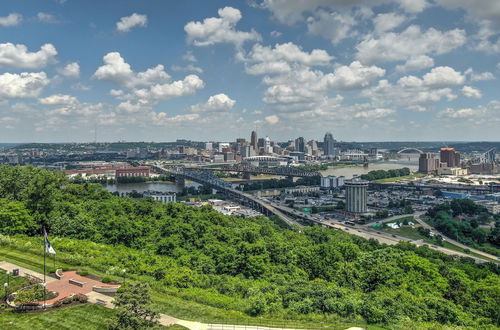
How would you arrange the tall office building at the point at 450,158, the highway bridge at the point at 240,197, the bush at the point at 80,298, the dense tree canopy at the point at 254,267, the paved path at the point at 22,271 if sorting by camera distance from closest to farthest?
the bush at the point at 80,298 < the dense tree canopy at the point at 254,267 < the paved path at the point at 22,271 < the highway bridge at the point at 240,197 < the tall office building at the point at 450,158

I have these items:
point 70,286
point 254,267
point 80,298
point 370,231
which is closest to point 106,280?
point 70,286

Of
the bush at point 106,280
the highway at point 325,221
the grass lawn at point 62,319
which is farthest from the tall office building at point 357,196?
the grass lawn at point 62,319

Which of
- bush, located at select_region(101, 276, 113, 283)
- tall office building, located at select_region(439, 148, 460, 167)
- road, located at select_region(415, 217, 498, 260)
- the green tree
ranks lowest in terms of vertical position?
road, located at select_region(415, 217, 498, 260)

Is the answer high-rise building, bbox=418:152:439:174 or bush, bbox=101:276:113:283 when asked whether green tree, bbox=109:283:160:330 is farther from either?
high-rise building, bbox=418:152:439:174

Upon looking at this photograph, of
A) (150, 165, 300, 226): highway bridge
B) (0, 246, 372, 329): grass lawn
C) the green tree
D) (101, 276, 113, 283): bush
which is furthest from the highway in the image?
the green tree

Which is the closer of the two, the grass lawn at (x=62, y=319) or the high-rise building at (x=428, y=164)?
the grass lawn at (x=62, y=319)

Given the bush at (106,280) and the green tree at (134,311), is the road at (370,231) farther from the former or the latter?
the green tree at (134,311)
